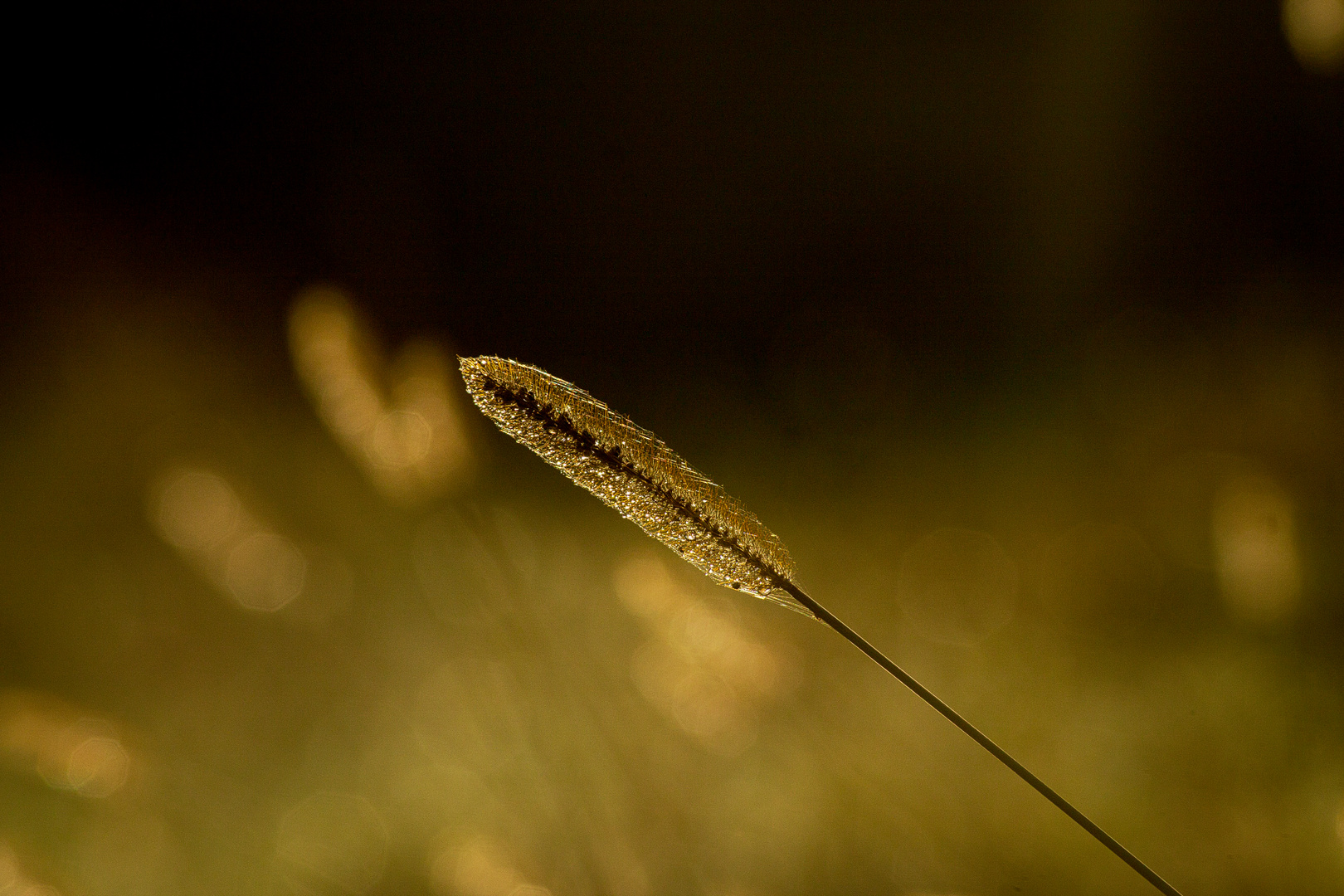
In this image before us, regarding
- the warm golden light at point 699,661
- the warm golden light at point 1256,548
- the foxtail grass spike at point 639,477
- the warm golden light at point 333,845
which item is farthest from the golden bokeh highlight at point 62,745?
the warm golden light at point 1256,548

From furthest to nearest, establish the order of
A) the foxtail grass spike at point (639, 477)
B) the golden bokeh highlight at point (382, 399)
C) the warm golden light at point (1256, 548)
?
the golden bokeh highlight at point (382, 399) < the warm golden light at point (1256, 548) < the foxtail grass spike at point (639, 477)

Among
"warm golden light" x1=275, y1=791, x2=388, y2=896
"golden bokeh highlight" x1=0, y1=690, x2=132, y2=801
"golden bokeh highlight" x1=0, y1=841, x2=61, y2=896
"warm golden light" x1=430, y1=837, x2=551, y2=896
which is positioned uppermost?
"warm golden light" x1=430, y1=837, x2=551, y2=896

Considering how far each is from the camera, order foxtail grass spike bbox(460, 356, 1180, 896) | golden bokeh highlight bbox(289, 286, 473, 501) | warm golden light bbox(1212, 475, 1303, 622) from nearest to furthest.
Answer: foxtail grass spike bbox(460, 356, 1180, 896) < warm golden light bbox(1212, 475, 1303, 622) < golden bokeh highlight bbox(289, 286, 473, 501)

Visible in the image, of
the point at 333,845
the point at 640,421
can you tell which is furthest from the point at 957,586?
the point at 333,845

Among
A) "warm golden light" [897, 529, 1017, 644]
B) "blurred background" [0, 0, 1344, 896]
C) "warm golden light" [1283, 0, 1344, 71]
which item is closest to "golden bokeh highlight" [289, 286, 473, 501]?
"blurred background" [0, 0, 1344, 896]

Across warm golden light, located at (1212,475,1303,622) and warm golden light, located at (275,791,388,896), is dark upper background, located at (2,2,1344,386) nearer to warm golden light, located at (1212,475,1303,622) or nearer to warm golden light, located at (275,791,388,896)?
warm golden light, located at (1212,475,1303,622)

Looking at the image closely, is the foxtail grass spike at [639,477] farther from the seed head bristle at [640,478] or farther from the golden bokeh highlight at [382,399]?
the golden bokeh highlight at [382,399]
